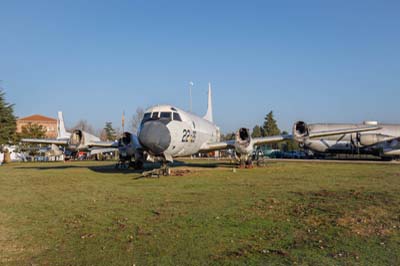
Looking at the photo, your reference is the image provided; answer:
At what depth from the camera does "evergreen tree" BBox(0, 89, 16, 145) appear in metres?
46.2

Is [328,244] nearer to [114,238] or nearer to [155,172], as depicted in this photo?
[114,238]

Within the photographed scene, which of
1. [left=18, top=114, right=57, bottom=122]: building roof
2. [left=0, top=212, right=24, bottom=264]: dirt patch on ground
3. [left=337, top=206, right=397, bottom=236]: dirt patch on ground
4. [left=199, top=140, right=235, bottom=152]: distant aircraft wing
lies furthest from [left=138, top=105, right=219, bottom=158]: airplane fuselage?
[left=18, top=114, right=57, bottom=122]: building roof

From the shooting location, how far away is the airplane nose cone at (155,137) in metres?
17.2

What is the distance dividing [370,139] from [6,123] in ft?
157

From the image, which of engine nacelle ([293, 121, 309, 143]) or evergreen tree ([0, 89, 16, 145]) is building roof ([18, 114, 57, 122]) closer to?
evergreen tree ([0, 89, 16, 145])

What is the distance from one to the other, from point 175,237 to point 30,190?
963 cm

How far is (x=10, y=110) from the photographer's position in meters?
48.5

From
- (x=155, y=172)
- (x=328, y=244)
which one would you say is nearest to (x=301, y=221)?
(x=328, y=244)

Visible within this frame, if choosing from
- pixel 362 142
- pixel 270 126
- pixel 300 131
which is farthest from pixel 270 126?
pixel 300 131

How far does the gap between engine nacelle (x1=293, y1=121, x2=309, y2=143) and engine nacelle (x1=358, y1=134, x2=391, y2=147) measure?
26.3 meters

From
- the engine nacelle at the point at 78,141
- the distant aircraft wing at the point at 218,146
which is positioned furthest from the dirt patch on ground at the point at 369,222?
the engine nacelle at the point at 78,141

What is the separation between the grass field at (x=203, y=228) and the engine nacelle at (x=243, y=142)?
453 inches

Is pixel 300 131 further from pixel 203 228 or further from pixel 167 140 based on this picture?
pixel 203 228

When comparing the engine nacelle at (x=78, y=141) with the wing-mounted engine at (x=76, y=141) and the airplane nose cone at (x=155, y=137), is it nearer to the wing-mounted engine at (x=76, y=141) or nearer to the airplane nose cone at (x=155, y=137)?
the wing-mounted engine at (x=76, y=141)
